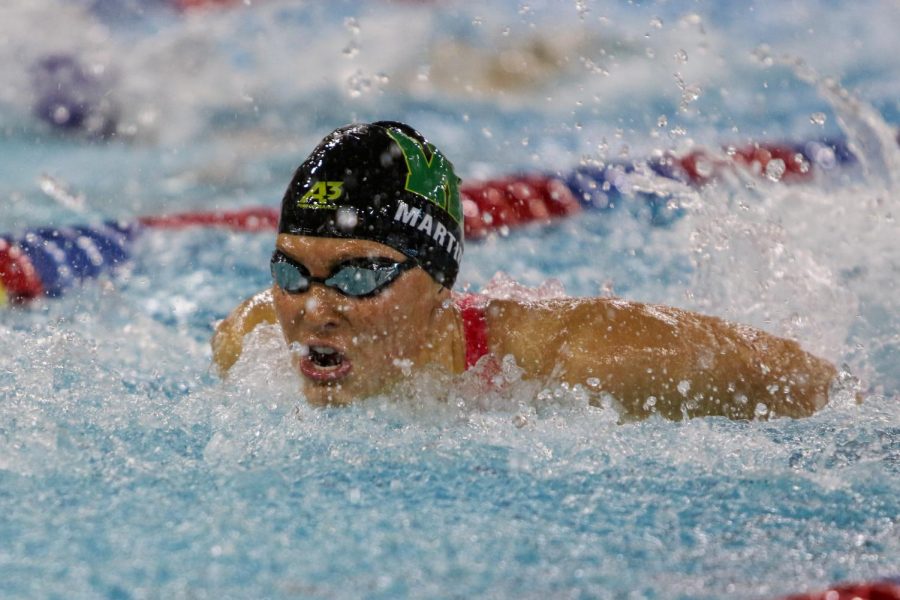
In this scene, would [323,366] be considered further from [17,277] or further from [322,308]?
[17,277]

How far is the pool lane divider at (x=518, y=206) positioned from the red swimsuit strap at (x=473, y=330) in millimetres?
1932

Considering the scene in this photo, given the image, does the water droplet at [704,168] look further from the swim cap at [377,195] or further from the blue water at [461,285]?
the swim cap at [377,195]

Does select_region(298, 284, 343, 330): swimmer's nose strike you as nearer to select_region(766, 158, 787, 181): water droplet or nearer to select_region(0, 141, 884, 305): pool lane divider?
select_region(0, 141, 884, 305): pool lane divider

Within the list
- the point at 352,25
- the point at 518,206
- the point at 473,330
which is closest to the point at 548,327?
the point at 473,330

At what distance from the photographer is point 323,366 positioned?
2.34 metres

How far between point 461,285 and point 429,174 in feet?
5.55

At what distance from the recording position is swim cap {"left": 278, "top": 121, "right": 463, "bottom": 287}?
7.55ft

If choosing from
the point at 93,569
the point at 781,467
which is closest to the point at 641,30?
the point at 781,467

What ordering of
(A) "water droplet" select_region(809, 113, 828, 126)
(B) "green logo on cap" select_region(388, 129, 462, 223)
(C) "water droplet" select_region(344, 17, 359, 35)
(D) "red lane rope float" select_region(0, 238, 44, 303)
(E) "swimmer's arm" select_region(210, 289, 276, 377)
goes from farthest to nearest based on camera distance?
(C) "water droplet" select_region(344, 17, 359, 35) < (D) "red lane rope float" select_region(0, 238, 44, 303) < (A) "water droplet" select_region(809, 113, 828, 126) < (E) "swimmer's arm" select_region(210, 289, 276, 377) < (B) "green logo on cap" select_region(388, 129, 462, 223)

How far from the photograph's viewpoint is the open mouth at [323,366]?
2.31 metres

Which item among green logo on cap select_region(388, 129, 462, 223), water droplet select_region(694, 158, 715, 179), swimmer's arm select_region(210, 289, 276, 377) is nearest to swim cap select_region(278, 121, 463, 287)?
green logo on cap select_region(388, 129, 462, 223)

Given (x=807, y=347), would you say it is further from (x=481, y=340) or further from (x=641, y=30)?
(x=641, y=30)

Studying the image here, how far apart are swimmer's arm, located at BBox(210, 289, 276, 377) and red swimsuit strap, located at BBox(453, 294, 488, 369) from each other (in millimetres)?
627

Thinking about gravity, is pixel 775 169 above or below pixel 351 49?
below
